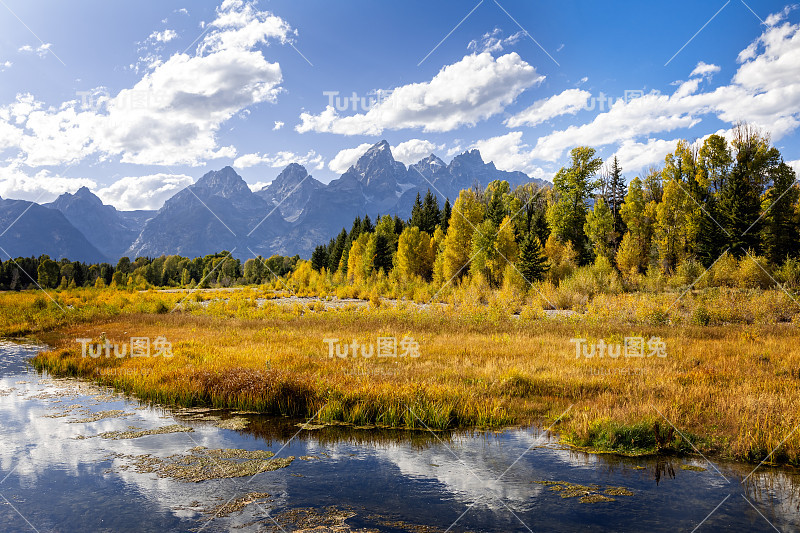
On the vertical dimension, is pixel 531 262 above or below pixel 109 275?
below

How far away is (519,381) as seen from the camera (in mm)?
12133

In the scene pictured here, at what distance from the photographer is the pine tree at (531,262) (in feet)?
129

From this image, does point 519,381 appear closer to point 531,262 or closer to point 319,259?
point 531,262

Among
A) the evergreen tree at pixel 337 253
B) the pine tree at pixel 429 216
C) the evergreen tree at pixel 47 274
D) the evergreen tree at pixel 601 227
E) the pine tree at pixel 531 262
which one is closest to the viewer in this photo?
the pine tree at pixel 531 262

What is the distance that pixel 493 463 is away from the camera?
24.7 ft

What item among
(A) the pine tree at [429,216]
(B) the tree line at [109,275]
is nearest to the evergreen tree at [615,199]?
(A) the pine tree at [429,216]

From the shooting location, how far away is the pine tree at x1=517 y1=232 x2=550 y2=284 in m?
39.3

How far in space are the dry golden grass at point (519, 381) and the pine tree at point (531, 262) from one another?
1729cm

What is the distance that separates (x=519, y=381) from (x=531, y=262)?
95.4ft

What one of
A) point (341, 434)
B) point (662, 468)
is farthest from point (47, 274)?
point (662, 468)

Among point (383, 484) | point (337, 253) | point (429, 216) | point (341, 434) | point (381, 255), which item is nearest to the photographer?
point (383, 484)

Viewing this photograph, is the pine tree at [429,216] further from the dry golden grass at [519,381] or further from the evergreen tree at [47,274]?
the evergreen tree at [47,274]

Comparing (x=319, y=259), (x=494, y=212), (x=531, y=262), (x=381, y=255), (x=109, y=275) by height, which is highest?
(x=494, y=212)

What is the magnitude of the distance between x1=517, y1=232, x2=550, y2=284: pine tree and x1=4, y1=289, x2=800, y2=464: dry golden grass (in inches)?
681
